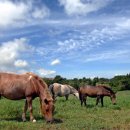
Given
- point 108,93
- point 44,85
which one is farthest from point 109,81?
point 44,85

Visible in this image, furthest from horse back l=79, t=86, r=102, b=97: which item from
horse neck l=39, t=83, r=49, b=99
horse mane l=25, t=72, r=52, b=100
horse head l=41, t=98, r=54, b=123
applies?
horse head l=41, t=98, r=54, b=123

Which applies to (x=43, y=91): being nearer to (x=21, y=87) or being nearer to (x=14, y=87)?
(x=21, y=87)

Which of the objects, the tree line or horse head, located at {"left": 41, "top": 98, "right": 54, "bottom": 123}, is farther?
the tree line

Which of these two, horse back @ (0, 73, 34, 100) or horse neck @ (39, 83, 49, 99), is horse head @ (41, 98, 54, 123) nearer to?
horse neck @ (39, 83, 49, 99)

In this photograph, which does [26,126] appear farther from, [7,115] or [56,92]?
[56,92]

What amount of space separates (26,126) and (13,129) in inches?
31.8

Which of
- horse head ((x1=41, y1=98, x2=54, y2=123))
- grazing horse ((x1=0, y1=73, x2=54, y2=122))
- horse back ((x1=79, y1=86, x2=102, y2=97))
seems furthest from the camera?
horse back ((x1=79, y1=86, x2=102, y2=97))

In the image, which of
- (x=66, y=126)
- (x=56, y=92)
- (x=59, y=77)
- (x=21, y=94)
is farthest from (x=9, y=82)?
(x=59, y=77)

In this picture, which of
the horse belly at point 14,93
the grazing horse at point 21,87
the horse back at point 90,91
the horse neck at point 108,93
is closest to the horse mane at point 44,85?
the grazing horse at point 21,87

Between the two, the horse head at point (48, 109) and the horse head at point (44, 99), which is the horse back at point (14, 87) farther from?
the horse head at point (48, 109)

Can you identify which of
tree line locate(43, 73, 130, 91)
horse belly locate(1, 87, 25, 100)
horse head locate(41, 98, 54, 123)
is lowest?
horse head locate(41, 98, 54, 123)

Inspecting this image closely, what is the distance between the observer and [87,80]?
74500mm

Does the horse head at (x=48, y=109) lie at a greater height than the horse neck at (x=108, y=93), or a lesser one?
lesser

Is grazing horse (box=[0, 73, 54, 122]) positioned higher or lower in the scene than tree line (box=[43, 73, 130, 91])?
lower
